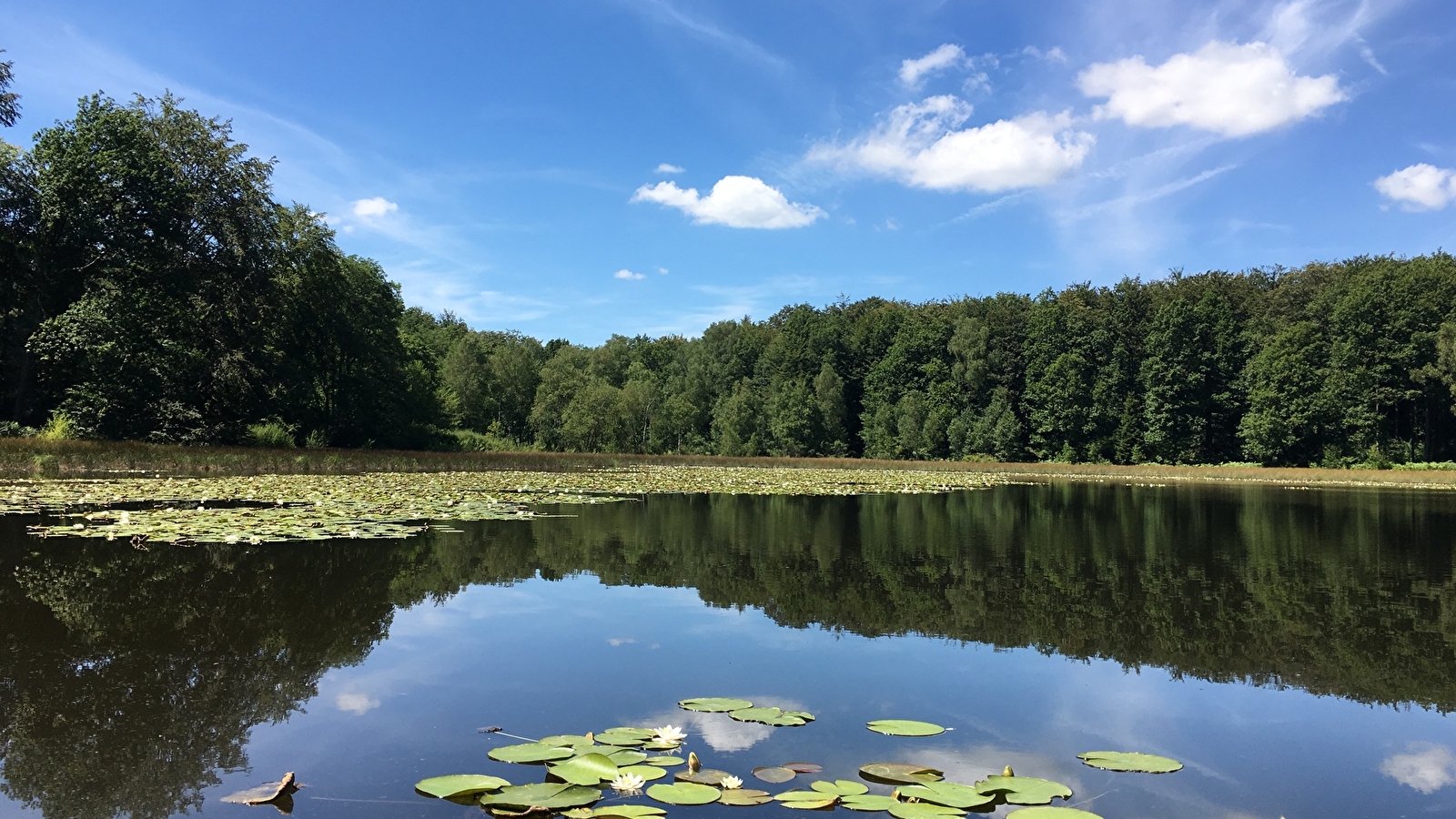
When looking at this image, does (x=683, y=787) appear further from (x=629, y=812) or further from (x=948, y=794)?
(x=948, y=794)

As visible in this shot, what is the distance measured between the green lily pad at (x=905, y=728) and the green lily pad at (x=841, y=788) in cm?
81

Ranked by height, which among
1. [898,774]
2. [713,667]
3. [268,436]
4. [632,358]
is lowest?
[713,667]

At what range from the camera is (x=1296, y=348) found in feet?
179

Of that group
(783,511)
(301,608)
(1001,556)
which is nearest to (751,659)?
(301,608)

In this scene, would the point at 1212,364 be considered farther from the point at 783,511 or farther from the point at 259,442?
the point at 259,442

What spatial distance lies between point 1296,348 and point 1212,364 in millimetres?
6086

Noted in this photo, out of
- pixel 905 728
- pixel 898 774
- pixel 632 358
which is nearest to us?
pixel 898 774

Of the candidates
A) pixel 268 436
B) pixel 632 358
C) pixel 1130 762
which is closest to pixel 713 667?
pixel 1130 762

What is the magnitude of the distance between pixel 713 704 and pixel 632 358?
91.6 m

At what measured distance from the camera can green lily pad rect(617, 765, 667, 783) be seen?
139 inches

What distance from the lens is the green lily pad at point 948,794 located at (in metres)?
3.35

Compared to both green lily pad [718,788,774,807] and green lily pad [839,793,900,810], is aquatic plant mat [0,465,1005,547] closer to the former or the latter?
green lily pad [718,788,774,807]

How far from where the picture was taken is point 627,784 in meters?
3.34

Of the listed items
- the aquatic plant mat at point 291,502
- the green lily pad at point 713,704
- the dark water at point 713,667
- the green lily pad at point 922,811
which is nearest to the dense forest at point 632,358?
the aquatic plant mat at point 291,502
